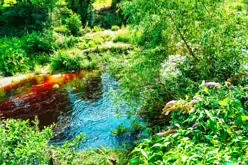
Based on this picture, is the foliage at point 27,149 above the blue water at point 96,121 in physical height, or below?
above

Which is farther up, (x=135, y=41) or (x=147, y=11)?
(x=147, y=11)

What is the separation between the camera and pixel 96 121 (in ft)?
24.5

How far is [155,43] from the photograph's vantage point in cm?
571

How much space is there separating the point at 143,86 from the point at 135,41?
1398 millimetres

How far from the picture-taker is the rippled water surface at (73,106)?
22.0 feet

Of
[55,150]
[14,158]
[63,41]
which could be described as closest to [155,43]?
[55,150]

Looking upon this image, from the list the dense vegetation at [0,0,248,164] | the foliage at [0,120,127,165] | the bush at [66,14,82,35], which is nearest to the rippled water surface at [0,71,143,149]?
the dense vegetation at [0,0,248,164]

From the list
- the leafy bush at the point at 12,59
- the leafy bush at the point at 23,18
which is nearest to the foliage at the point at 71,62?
the leafy bush at the point at 12,59

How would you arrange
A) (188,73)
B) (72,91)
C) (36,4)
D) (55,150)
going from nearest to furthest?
(55,150), (188,73), (72,91), (36,4)

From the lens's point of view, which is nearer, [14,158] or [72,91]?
[14,158]

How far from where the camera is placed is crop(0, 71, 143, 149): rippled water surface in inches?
264

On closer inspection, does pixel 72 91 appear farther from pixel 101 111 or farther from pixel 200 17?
pixel 200 17

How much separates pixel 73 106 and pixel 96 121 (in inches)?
62.0

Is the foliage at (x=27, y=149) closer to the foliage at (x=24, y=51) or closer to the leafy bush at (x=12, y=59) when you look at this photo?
the leafy bush at (x=12, y=59)
